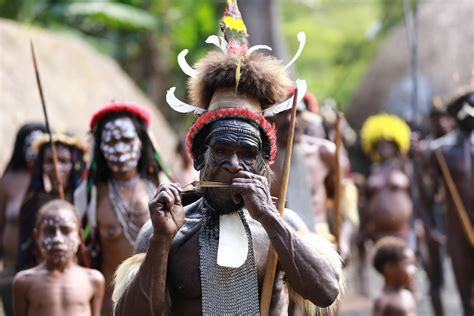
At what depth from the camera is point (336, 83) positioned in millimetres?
29172

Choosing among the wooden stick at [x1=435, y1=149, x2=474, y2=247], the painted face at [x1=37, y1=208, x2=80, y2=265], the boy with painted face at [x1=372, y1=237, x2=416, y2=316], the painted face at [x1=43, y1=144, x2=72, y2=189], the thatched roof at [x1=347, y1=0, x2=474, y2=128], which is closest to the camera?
the painted face at [x1=37, y1=208, x2=80, y2=265]

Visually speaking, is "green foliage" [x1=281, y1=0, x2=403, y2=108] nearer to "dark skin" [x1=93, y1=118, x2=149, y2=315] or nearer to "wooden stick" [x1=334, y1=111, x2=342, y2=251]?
"wooden stick" [x1=334, y1=111, x2=342, y2=251]

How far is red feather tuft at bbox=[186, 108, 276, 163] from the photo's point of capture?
5.05 meters

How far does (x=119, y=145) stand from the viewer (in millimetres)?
7945

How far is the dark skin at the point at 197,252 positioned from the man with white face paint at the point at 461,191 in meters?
5.56

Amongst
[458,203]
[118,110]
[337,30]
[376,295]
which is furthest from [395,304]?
[337,30]

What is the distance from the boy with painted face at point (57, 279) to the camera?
724 centimetres

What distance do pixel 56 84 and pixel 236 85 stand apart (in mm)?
10783

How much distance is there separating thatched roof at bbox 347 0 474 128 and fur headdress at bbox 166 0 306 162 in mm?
15182

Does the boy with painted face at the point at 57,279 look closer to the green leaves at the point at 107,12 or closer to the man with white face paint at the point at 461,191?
the man with white face paint at the point at 461,191

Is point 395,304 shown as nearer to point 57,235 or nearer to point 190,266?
point 57,235

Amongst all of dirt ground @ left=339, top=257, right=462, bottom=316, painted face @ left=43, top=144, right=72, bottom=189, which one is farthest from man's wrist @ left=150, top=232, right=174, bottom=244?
dirt ground @ left=339, top=257, right=462, bottom=316

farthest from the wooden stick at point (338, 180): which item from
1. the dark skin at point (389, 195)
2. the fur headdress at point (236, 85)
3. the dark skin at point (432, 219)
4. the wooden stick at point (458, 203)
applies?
the dark skin at point (389, 195)

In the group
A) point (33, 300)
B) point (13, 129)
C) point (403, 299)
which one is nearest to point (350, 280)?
point (13, 129)
